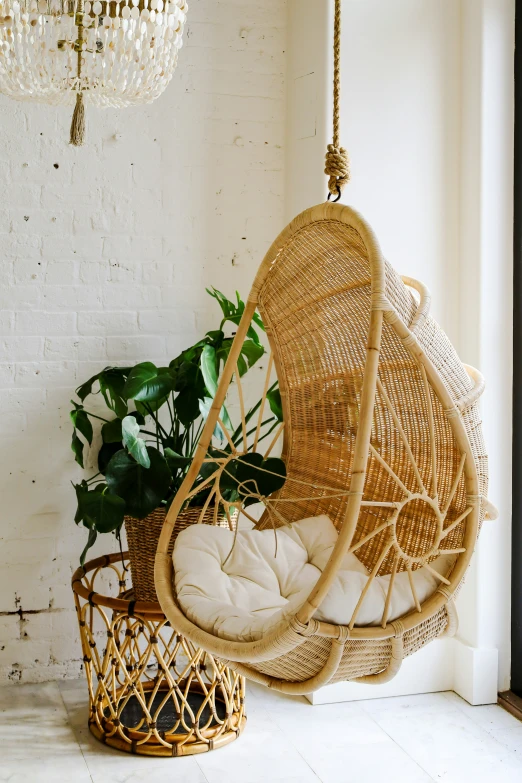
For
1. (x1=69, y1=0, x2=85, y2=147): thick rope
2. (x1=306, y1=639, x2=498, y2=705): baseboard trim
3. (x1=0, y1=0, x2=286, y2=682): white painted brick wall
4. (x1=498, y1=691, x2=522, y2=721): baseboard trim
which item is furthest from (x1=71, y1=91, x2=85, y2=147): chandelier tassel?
(x1=498, y1=691, x2=522, y2=721): baseboard trim

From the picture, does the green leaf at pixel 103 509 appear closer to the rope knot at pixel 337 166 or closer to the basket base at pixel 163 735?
the basket base at pixel 163 735

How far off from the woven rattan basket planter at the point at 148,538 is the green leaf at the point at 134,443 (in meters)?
0.18

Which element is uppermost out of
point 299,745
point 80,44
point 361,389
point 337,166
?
point 80,44

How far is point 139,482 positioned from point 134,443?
0.10 m

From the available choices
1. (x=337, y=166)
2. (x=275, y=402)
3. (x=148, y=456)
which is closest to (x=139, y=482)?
(x=148, y=456)

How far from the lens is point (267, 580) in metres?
1.84

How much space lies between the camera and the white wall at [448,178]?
7.82 ft

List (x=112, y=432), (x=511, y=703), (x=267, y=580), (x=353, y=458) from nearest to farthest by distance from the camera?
(x=353, y=458), (x=267, y=580), (x=112, y=432), (x=511, y=703)

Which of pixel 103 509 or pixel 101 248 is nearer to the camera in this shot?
pixel 103 509

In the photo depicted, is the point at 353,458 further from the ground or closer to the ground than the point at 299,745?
further from the ground

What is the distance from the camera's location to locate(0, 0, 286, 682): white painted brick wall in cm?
247

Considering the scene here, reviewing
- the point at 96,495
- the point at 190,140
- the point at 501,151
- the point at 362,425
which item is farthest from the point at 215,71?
the point at 362,425

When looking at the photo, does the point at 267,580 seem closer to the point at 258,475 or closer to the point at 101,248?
the point at 258,475

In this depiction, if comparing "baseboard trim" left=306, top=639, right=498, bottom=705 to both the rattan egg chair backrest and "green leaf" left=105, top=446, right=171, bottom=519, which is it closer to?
the rattan egg chair backrest
